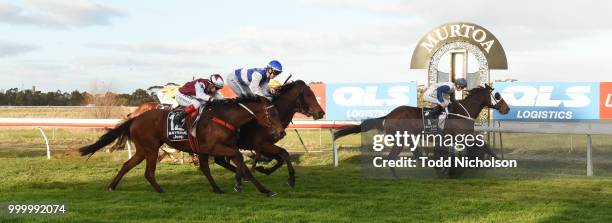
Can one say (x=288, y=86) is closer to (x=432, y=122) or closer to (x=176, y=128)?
(x=176, y=128)

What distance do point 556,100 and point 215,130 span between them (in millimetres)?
6589

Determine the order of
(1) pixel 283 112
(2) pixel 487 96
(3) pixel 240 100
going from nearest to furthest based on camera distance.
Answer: (3) pixel 240 100, (1) pixel 283 112, (2) pixel 487 96

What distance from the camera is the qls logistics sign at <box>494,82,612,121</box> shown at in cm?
1167

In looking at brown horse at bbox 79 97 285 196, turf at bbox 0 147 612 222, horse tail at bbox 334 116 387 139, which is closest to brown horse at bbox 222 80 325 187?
brown horse at bbox 79 97 285 196

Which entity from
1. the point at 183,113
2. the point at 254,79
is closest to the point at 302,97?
the point at 254,79

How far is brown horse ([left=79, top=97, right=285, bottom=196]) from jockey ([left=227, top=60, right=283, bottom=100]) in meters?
0.49

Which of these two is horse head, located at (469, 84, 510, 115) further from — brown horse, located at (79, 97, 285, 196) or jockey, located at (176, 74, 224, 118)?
jockey, located at (176, 74, 224, 118)

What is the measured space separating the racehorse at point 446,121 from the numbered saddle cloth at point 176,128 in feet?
9.10

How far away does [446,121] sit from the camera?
988cm

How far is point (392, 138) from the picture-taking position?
10070 millimetres

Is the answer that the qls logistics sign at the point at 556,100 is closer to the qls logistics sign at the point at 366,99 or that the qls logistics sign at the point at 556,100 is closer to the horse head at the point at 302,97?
the qls logistics sign at the point at 366,99

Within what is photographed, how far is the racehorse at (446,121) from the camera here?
9867 millimetres

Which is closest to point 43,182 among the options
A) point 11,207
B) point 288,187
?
point 11,207

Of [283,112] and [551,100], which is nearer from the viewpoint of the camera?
[283,112]
